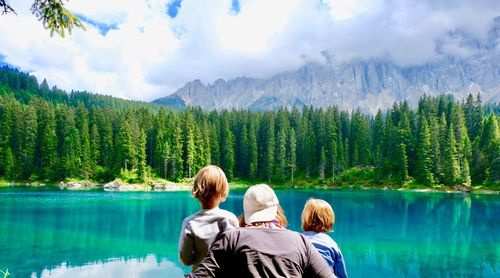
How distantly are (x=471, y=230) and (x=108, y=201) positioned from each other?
38446 mm

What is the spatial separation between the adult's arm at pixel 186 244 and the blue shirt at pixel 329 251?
1.28 m

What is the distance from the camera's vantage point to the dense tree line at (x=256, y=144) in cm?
7625

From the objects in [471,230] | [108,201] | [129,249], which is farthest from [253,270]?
[108,201]

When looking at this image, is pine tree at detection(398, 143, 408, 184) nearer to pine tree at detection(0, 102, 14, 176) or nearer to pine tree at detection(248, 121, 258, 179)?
pine tree at detection(248, 121, 258, 179)

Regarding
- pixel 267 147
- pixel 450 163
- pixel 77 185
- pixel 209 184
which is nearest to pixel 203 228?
pixel 209 184

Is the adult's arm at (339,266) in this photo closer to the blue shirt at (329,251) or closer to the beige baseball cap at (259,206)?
the blue shirt at (329,251)

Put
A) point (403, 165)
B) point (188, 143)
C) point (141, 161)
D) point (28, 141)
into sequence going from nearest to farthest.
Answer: point (403, 165) < point (141, 161) < point (188, 143) < point (28, 141)

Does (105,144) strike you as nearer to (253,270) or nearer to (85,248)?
(85,248)

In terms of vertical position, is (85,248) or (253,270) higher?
(253,270)

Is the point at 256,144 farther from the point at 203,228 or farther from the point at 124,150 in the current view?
the point at 203,228

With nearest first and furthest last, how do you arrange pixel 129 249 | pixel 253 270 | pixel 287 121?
pixel 253 270
pixel 129 249
pixel 287 121

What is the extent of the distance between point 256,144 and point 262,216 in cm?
9156

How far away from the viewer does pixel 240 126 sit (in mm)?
103375

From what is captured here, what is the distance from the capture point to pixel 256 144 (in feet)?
311
